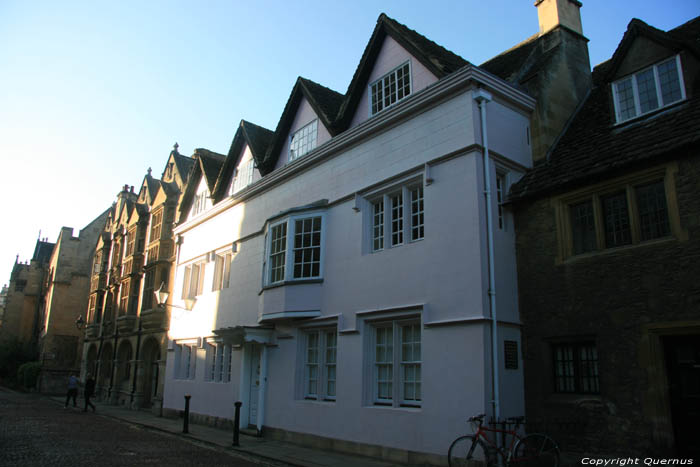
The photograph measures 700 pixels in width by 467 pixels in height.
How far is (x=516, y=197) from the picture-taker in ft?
37.4

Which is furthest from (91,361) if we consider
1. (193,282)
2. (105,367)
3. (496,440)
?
A: (496,440)

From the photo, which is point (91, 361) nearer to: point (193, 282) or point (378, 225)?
point (193, 282)

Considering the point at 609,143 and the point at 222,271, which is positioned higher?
the point at 609,143

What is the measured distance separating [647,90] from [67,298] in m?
46.9

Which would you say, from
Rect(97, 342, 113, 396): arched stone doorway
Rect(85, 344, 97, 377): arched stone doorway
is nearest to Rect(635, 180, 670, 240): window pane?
Rect(97, 342, 113, 396): arched stone doorway

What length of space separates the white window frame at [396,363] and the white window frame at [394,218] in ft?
6.12

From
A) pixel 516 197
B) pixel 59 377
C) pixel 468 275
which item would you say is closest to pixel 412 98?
pixel 516 197

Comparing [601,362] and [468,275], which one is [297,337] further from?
[601,362]

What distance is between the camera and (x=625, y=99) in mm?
11180

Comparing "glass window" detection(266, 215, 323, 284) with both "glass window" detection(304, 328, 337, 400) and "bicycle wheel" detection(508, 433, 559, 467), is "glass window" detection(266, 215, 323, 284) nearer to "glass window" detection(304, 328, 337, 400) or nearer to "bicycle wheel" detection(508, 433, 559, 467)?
"glass window" detection(304, 328, 337, 400)

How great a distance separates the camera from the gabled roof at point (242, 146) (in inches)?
790

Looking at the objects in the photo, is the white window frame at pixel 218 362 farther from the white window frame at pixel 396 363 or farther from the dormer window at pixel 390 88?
the dormer window at pixel 390 88

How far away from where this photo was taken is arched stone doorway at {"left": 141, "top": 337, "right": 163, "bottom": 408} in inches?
1050

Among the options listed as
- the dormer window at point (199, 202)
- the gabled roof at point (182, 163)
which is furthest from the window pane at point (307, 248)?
the gabled roof at point (182, 163)
